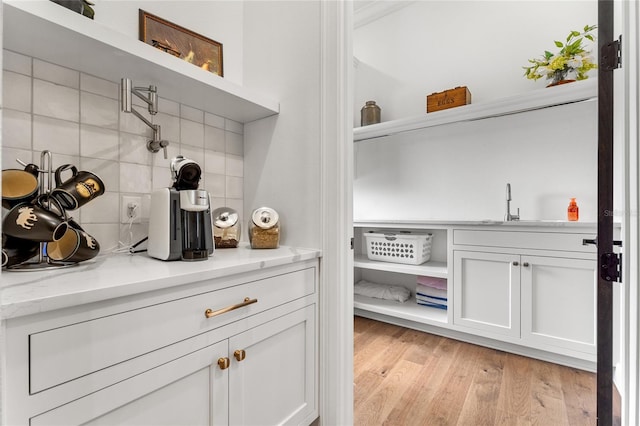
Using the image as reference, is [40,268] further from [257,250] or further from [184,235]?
[257,250]

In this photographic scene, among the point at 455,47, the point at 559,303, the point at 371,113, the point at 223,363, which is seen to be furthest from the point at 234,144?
the point at 455,47

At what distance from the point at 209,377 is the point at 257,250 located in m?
0.52

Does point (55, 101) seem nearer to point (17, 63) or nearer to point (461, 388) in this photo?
point (17, 63)

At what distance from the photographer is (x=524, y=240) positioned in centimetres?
194

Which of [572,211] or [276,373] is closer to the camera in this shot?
[276,373]

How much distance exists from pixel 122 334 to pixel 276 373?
566 mm

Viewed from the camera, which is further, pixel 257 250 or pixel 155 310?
pixel 257 250

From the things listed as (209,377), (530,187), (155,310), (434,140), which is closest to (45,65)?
(155,310)

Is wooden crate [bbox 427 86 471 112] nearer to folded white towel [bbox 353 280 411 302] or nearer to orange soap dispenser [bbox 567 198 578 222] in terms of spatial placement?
orange soap dispenser [bbox 567 198 578 222]

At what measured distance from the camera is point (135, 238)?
3.99 ft

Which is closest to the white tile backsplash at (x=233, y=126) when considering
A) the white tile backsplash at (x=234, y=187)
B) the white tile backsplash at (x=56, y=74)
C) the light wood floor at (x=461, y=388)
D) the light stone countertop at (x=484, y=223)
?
the white tile backsplash at (x=234, y=187)

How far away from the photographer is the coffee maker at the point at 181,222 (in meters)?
0.99

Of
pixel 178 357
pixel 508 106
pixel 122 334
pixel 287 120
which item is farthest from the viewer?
pixel 508 106

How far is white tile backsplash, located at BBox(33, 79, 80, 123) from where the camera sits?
994 mm
